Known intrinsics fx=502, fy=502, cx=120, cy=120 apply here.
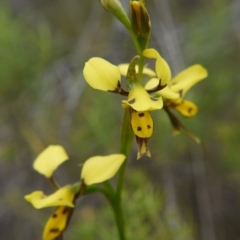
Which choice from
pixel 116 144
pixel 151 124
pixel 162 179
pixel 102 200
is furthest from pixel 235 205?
pixel 151 124

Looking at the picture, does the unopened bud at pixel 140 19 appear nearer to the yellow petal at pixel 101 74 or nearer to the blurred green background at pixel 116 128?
the yellow petal at pixel 101 74

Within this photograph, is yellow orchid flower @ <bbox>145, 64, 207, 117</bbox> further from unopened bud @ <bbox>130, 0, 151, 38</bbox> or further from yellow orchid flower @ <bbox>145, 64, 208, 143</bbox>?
unopened bud @ <bbox>130, 0, 151, 38</bbox>

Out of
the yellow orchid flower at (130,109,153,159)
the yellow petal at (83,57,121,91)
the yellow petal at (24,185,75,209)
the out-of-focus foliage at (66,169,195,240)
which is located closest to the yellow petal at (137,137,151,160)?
the yellow orchid flower at (130,109,153,159)

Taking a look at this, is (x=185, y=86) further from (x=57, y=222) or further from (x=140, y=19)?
(x=57, y=222)

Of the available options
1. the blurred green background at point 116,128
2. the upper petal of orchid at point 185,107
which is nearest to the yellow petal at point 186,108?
the upper petal of orchid at point 185,107

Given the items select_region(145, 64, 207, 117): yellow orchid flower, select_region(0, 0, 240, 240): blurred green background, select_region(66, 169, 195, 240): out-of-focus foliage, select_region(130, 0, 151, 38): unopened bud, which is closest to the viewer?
select_region(130, 0, 151, 38): unopened bud

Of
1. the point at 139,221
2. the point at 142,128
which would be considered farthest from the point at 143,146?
the point at 139,221
